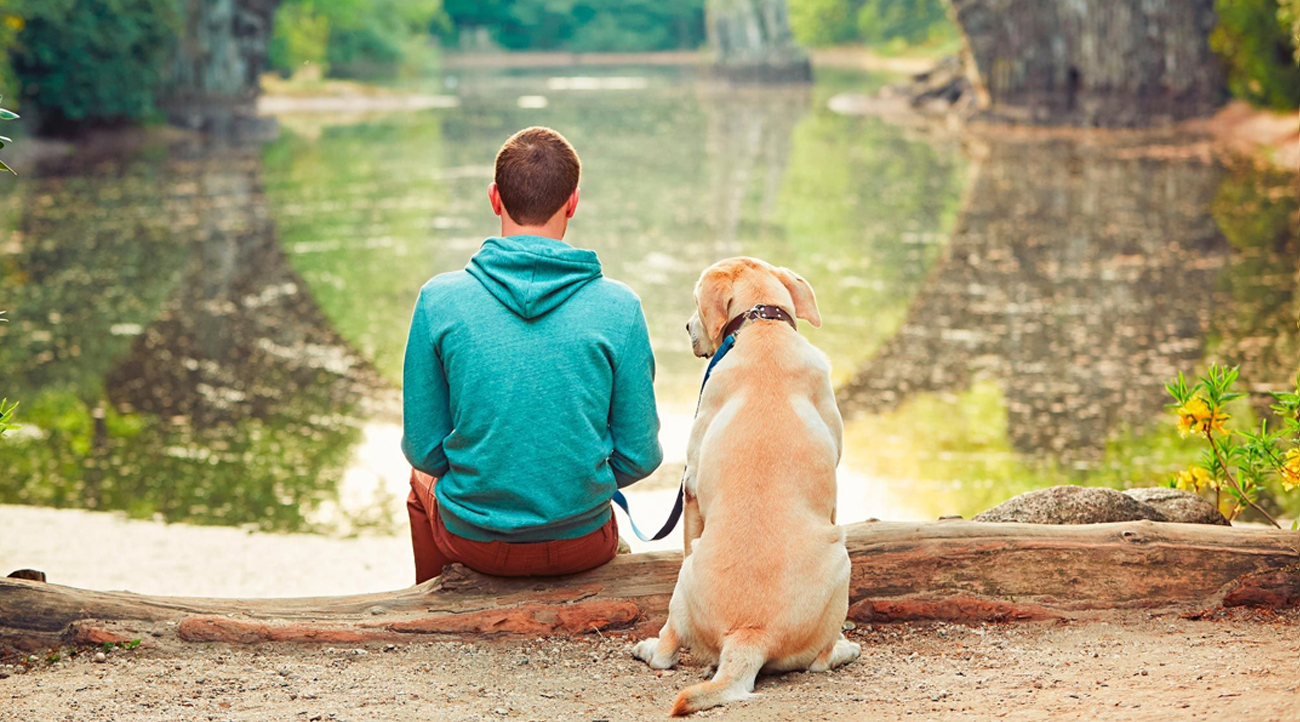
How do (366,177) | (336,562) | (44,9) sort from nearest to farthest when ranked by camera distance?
(336,562) < (366,177) < (44,9)

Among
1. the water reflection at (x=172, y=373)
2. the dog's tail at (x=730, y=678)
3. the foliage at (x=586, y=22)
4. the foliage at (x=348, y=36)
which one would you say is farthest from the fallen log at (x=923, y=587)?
the foliage at (x=586, y=22)

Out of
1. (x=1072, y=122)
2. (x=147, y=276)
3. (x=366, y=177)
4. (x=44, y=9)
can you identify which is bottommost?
(x=147, y=276)

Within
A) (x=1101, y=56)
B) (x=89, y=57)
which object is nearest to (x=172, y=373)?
(x=89, y=57)

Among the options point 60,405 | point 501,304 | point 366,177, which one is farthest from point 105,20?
point 501,304

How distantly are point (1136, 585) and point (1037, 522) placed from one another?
557 millimetres

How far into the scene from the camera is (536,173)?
351cm

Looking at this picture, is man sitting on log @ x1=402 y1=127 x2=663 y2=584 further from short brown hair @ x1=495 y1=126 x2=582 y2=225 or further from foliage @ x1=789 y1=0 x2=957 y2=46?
foliage @ x1=789 y1=0 x2=957 y2=46

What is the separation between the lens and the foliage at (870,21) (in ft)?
227

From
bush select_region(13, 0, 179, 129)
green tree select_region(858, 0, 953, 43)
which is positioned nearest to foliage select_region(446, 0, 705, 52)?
green tree select_region(858, 0, 953, 43)

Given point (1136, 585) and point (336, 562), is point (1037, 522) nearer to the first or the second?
point (1136, 585)

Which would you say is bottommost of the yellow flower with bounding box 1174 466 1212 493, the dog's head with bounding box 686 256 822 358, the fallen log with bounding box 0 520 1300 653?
the fallen log with bounding box 0 520 1300 653

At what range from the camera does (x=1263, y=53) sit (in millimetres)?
28234

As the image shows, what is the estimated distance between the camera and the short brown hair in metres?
3.48

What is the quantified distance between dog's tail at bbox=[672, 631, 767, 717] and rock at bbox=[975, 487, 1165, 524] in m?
1.44
